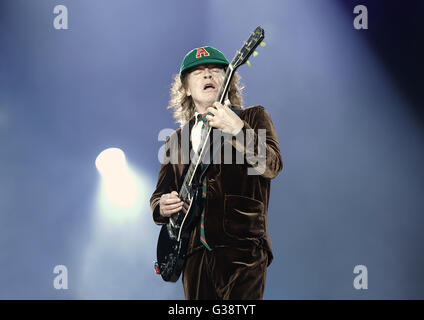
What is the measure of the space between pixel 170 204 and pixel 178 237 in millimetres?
179

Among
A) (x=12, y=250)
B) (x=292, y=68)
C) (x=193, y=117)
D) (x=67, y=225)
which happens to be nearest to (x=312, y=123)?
(x=292, y=68)

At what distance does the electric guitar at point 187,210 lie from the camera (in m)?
1.94

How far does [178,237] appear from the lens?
2215 mm

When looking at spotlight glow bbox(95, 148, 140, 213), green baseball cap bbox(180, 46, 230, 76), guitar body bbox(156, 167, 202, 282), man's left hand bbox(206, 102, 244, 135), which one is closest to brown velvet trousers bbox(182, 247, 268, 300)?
guitar body bbox(156, 167, 202, 282)

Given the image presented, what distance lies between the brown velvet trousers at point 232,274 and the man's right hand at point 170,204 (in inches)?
10.9

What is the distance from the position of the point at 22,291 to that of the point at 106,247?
2.63ft

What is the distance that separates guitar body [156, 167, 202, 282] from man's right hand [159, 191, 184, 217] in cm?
3

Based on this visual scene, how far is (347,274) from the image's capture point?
3.74 m

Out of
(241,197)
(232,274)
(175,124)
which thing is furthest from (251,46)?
(175,124)

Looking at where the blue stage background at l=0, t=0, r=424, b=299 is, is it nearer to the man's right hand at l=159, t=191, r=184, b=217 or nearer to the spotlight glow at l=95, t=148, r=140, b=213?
the spotlight glow at l=95, t=148, r=140, b=213

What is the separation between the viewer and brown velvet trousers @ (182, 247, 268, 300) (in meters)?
1.97

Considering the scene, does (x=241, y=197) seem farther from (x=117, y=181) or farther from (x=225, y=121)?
(x=117, y=181)

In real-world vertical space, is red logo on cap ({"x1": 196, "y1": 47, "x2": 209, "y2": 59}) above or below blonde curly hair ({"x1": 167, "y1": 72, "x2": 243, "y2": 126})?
above

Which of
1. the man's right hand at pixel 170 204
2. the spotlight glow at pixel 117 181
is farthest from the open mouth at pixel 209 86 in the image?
the spotlight glow at pixel 117 181
